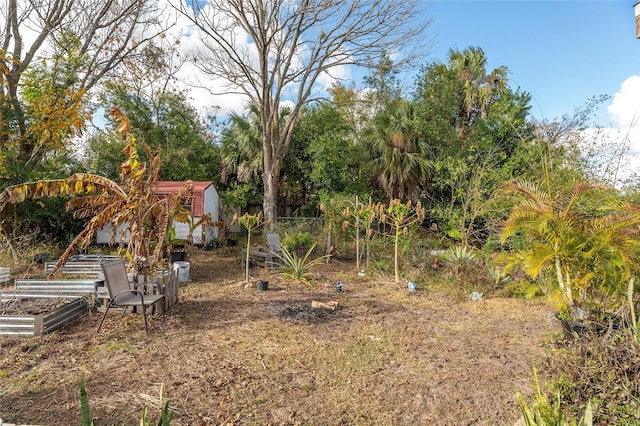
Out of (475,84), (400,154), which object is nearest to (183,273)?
(400,154)

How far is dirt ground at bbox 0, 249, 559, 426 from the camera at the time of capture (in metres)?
3.40

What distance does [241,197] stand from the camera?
18.0 meters

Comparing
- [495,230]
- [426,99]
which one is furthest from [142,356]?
[426,99]

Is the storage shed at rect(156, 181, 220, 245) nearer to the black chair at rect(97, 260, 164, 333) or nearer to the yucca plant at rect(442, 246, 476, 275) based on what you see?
the black chair at rect(97, 260, 164, 333)

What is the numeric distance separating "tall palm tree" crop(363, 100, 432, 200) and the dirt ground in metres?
9.12

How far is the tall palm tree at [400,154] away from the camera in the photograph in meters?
15.8

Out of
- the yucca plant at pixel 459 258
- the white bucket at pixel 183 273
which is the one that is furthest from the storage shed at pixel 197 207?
the yucca plant at pixel 459 258

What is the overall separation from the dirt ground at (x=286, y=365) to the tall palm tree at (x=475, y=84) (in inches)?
550

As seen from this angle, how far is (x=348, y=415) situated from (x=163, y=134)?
2052 cm

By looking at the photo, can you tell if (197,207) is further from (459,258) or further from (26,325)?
(459,258)

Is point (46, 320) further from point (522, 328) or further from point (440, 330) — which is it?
point (522, 328)

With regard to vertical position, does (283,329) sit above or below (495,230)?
below

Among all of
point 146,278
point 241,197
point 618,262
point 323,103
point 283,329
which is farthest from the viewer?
point 323,103

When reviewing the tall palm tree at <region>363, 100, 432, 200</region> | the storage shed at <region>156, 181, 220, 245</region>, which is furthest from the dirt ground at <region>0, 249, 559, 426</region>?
the tall palm tree at <region>363, 100, 432, 200</region>
